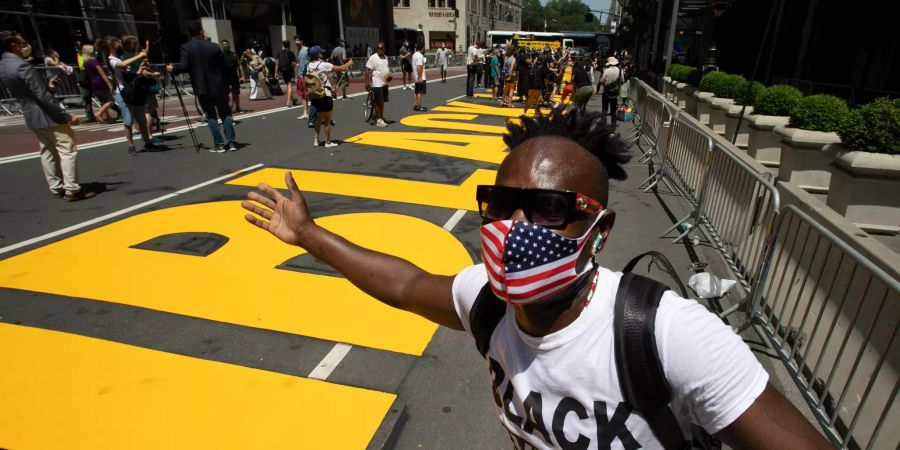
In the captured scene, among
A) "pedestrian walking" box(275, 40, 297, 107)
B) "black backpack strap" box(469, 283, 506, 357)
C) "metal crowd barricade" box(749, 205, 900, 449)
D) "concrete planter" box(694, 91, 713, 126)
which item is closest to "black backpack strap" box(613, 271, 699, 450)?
"black backpack strap" box(469, 283, 506, 357)

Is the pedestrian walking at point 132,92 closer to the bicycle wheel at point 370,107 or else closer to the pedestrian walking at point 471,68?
the bicycle wheel at point 370,107

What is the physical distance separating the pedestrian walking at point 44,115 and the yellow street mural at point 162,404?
409cm

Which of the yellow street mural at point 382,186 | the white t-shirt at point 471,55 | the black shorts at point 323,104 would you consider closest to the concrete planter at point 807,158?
the yellow street mural at point 382,186

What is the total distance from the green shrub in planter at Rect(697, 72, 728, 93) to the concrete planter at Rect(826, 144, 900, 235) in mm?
6889

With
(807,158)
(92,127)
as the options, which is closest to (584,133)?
(807,158)

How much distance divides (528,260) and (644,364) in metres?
0.36

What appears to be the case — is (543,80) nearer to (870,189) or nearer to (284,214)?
(870,189)

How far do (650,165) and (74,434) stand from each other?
8.87 metres

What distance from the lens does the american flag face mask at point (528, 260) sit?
4.01 feet

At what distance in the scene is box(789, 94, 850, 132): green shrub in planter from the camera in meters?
6.77

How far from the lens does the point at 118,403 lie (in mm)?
2908

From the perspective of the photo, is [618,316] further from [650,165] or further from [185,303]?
[650,165]

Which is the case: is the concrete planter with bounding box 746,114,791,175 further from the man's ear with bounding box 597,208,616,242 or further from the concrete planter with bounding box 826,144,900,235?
the man's ear with bounding box 597,208,616,242

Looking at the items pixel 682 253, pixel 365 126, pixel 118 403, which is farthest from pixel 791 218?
pixel 365 126
